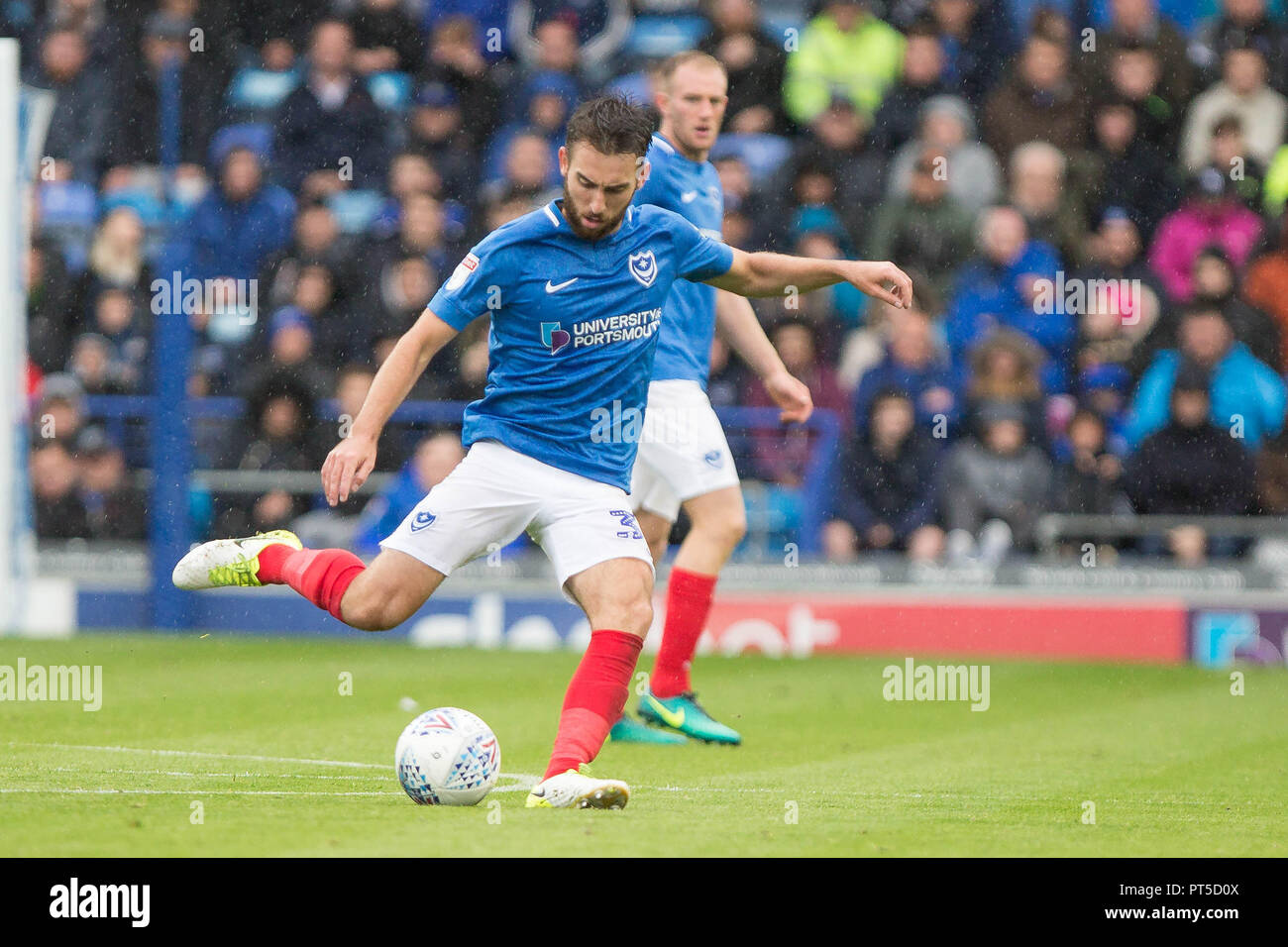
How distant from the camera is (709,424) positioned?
8281 mm

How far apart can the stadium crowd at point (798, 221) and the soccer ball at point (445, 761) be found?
655cm

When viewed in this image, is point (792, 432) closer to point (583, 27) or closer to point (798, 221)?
point (798, 221)

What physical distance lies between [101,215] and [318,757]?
9292 millimetres

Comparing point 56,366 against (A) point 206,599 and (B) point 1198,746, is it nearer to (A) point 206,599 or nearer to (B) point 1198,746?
(A) point 206,599

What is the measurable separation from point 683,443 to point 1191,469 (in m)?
5.61

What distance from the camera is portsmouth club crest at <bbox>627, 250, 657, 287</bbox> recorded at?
21.1ft

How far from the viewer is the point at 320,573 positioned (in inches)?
263

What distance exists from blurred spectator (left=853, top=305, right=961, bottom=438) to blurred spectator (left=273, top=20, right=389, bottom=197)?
424 centimetres

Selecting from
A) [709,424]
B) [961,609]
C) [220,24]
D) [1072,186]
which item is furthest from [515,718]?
[220,24]

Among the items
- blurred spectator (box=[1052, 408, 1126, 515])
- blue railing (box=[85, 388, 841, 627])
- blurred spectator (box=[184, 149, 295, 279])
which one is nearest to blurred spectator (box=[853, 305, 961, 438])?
blue railing (box=[85, 388, 841, 627])

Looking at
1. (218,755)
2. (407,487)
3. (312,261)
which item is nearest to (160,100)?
(312,261)

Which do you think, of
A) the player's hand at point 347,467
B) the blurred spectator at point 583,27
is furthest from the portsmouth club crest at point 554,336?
the blurred spectator at point 583,27

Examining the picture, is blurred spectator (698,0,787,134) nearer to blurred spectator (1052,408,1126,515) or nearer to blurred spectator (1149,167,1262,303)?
blurred spectator (1149,167,1262,303)

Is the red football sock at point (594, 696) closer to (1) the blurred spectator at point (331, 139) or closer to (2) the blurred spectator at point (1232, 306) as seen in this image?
(2) the blurred spectator at point (1232, 306)
